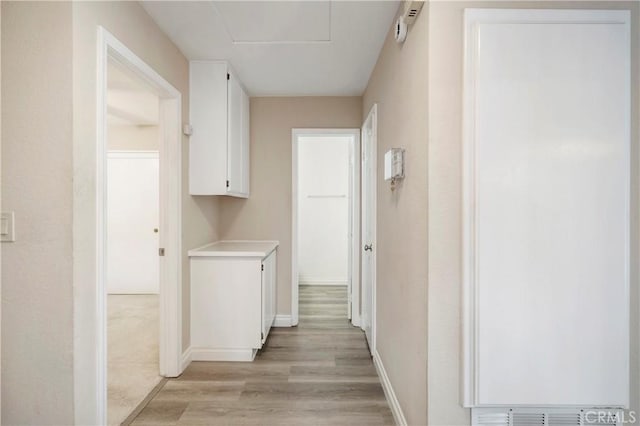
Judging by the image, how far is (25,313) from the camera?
146cm

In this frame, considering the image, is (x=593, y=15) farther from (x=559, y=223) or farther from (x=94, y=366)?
(x=94, y=366)

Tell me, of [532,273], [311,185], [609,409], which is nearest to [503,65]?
[532,273]

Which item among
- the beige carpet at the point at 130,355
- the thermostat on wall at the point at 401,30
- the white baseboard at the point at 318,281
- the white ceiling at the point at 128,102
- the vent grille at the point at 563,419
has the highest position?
the white ceiling at the point at 128,102

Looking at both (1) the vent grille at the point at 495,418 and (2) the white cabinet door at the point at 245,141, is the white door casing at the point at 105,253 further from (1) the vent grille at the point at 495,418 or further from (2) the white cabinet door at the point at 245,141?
(1) the vent grille at the point at 495,418

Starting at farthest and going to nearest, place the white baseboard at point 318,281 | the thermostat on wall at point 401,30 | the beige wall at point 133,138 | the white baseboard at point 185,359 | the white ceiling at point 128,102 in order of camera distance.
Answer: the white baseboard at point 318,281 → the beige wall at point 133,138 → the white ceiling at point 128,102 → the white baseboard at point 185,359 → the thermostat on wall at point 401,30

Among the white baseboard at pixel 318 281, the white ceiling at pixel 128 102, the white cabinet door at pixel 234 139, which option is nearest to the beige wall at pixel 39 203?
the white ceiling at pixel 128 102

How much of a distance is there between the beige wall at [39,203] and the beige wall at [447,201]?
161cm

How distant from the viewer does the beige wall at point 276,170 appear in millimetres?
3543

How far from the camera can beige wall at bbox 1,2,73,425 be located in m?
1.42

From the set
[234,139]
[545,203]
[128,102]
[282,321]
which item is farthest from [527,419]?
[128,102]

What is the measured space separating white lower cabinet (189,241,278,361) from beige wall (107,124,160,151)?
9.23ft

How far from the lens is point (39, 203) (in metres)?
1.44

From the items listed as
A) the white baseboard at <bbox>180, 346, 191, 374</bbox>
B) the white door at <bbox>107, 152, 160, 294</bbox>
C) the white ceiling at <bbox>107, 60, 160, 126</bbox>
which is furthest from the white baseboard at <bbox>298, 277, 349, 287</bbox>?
the white ceiling at <bbox>107, 60, 160, 126</bbox>

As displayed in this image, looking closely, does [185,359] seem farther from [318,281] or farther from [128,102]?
[318,281]
